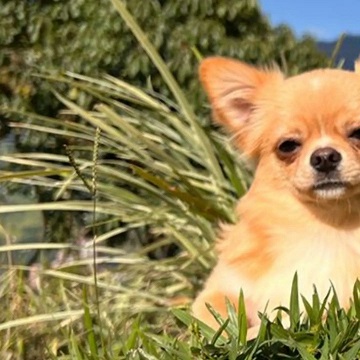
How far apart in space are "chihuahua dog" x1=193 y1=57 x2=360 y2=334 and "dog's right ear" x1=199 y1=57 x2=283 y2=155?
0.08 m

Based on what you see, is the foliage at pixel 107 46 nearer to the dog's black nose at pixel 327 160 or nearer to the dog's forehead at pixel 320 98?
the dog's forehead at pixel 320 98

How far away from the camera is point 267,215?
2566 millimetres

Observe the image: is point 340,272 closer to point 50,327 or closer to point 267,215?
point 267,215

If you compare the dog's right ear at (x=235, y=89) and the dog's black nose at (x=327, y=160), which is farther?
the dog's right ear at (x=235, y=89)

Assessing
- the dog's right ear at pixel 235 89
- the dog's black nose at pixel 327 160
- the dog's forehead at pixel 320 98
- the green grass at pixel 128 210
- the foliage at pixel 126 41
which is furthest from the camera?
the foliage at pixel 126 41

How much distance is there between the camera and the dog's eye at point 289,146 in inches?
98.2

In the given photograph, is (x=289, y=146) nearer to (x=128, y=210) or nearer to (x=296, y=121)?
(x=296, y=121)

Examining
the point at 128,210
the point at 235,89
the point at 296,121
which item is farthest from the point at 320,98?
the point at 128,210

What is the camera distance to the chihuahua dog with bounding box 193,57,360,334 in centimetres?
238

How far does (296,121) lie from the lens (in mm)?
2490

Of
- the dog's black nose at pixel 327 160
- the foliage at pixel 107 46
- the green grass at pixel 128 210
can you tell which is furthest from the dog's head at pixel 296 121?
the foliage at pixel 107 46

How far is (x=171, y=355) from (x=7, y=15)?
3.03 metres

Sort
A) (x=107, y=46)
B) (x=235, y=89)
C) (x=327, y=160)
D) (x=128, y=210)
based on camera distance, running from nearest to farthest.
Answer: (x=327, y=160) < (x=235, y=89) < (x=128, y=210) < (x=107, y=46)

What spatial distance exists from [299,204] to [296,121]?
0.23 metres
